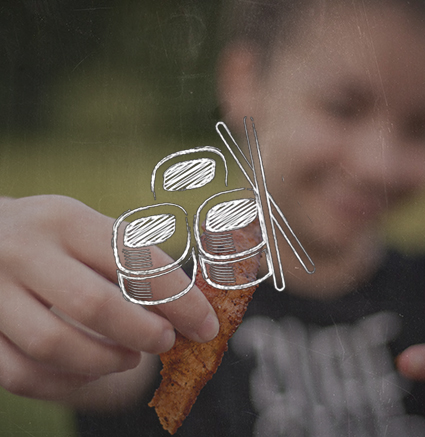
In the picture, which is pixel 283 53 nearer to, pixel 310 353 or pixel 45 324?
pixel 310 353

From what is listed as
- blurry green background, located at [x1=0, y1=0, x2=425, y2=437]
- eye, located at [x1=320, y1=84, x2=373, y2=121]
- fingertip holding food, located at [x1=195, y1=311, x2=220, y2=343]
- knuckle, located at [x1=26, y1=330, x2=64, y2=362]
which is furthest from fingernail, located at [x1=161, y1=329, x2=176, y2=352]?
eye, located at [x1=320, y1=84, x2=373, y2=121]

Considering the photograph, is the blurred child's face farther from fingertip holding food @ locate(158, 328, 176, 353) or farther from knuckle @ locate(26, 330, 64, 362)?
knuckle @ locate(26, 330, 64, 362)

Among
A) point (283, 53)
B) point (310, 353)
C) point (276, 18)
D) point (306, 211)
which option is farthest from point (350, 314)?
point (276, 18)

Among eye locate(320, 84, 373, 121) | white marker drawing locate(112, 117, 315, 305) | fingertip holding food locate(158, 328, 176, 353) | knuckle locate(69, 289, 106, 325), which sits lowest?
fingertip holding food locate(158, 328, 176, 353)

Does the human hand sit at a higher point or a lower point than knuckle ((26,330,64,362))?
lower

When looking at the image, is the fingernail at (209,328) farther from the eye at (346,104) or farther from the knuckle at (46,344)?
the eye at (346,104)
